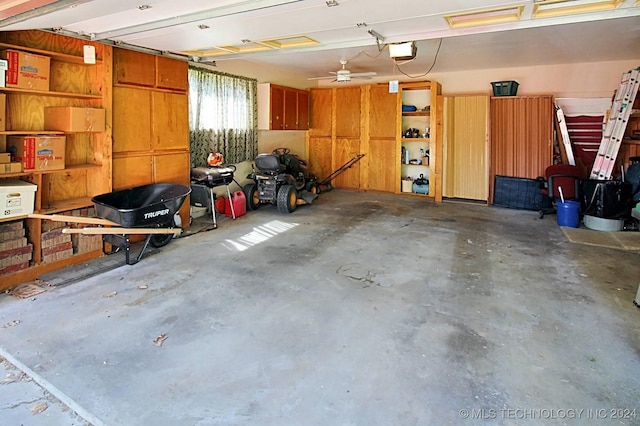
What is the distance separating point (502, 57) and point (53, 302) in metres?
7.17

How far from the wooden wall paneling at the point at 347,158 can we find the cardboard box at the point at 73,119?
5.84 metres

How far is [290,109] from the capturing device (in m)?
8.40

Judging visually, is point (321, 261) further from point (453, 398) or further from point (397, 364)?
point (453, 398)

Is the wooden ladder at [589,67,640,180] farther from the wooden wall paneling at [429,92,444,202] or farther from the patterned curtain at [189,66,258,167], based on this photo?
the patterned curtain at [189,66,258,167]

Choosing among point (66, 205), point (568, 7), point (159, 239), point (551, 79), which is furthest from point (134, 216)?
point (551, 79)

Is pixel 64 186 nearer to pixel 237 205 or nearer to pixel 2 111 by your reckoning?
pixel 2 111

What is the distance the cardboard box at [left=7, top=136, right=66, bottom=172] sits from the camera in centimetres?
365

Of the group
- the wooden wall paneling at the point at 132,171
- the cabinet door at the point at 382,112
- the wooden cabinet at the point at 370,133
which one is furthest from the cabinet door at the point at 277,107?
the wooden wall paneling at the point at 132,171

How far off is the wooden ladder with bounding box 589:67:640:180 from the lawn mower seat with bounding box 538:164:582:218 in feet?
1.07

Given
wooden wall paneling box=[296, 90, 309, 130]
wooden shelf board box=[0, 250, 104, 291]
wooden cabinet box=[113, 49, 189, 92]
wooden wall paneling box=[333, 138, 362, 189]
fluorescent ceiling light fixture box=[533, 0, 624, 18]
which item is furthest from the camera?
wooden wall paneling box=[333, 138, 362, 189]

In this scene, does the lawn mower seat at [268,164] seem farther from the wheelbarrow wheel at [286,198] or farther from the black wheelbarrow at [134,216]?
the black wheelbarrow at [134,216]

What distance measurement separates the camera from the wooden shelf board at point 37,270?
11.8 feet

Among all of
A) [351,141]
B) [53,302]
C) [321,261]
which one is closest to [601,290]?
[321,261]

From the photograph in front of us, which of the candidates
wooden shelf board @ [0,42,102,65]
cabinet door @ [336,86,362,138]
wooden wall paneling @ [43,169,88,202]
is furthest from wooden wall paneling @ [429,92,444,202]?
wooden wall paneling @ [43,169,88,202]
